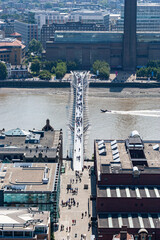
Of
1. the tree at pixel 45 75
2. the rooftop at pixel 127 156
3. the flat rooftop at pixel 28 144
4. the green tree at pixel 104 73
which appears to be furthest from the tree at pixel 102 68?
the rooftop at pixel 127 156

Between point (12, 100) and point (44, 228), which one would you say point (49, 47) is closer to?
point (12, 100)

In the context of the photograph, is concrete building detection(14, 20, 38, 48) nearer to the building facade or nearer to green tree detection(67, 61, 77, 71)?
the building facade

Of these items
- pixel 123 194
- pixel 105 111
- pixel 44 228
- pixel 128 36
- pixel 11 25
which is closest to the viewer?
pixel 44 228

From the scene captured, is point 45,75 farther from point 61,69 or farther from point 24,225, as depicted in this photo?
point 24,225

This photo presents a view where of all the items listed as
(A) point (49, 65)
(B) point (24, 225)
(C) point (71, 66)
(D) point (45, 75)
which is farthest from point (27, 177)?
(C) point (71, 66)

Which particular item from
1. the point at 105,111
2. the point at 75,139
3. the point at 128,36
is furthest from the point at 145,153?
the point at 128,36

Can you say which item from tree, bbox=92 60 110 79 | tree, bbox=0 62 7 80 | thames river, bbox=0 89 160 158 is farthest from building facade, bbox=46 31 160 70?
thames river, bbox=0 89 160 158

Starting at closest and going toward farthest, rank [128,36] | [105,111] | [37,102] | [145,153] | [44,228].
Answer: [44,228]
[145,153]
[105,111]
[37,102]
[128,36]
